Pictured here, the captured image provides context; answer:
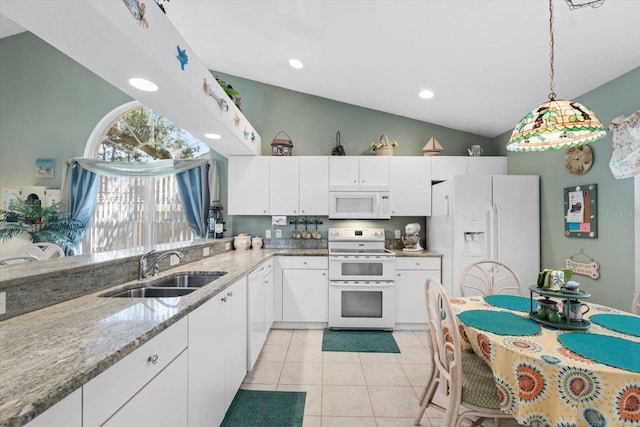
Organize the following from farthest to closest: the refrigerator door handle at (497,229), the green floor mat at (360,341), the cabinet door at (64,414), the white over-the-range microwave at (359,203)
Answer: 1. the white over-the-range microwave at (359,203)
2. the refrigerator door handle at (497,229)
3. the green floor mat at (360,341)
4. the cabinet door at (64,414)

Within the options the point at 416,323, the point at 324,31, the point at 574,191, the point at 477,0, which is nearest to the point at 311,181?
the point at 324,31

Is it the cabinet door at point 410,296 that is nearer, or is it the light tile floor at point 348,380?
the light tile floor at point 348,380

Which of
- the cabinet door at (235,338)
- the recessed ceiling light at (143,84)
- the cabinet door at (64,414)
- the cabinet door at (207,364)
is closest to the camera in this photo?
the cabinet door at (64,414)

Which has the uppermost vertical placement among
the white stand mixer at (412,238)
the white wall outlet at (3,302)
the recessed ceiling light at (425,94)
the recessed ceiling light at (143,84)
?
the recessed ceiling light at (425,94)

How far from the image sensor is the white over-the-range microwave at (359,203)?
363 cm

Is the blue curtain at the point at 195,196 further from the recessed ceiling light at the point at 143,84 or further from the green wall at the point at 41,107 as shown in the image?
the recessed ceiling light at the point at 143,84

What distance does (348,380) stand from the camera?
94.9 inches

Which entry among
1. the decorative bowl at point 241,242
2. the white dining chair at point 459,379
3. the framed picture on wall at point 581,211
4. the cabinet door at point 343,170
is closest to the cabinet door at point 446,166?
the cabinet door at point 343,170

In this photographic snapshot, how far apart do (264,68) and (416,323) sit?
350cm

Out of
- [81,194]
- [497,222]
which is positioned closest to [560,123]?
[497,222]

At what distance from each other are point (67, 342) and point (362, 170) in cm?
323

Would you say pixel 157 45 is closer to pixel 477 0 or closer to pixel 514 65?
pixel 477 0

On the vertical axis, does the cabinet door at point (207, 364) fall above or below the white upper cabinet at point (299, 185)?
below

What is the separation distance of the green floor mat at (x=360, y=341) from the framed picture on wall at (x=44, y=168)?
434 centimetres
